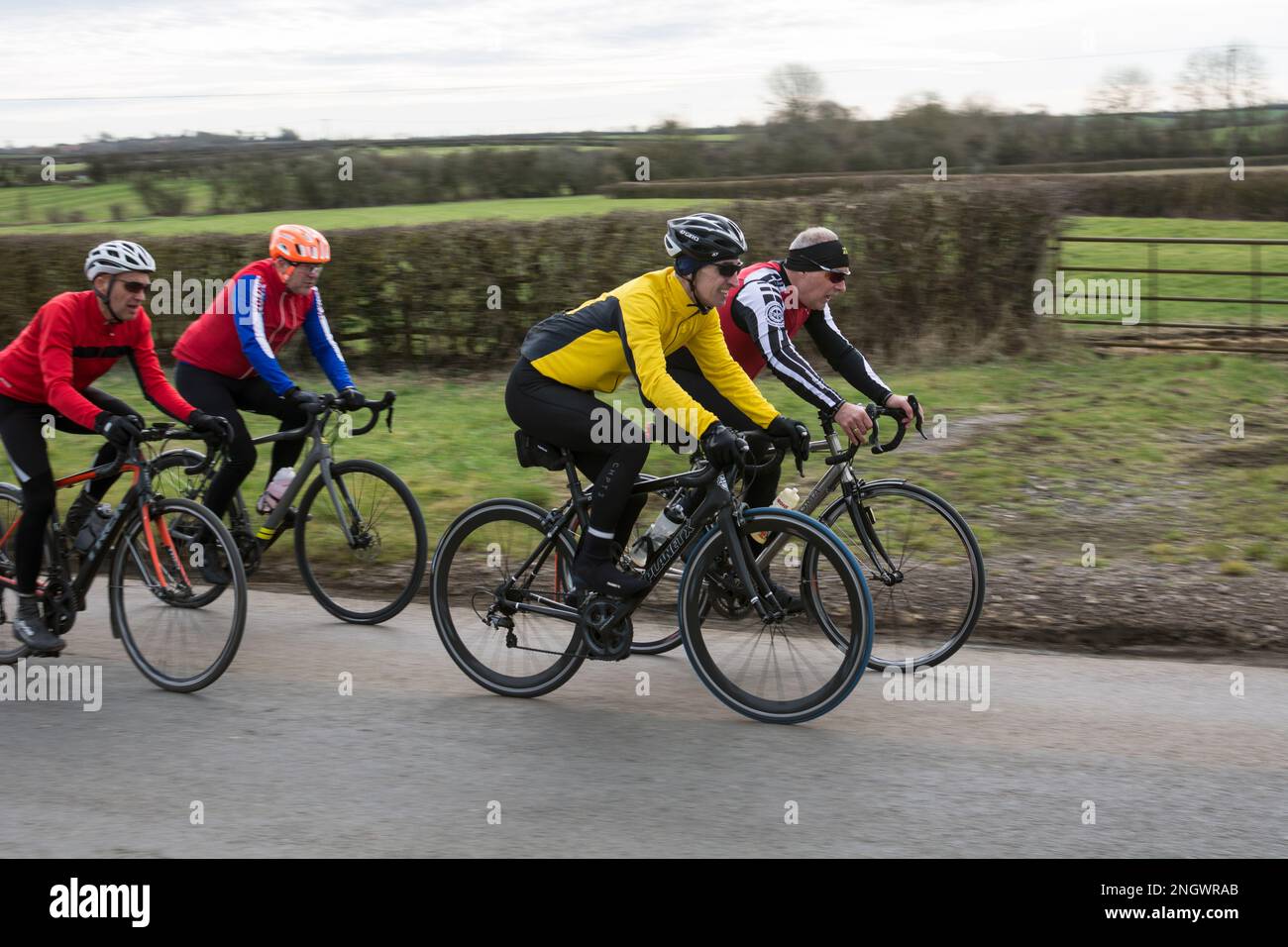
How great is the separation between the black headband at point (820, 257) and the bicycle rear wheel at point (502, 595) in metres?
1.69

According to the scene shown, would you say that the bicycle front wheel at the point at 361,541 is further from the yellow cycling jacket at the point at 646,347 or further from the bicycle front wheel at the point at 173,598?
the yellow cycling jacket at the point at 646,347

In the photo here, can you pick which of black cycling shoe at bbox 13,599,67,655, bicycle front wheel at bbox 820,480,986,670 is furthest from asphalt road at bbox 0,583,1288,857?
black cycling shoe at bbox 13,599,67,655

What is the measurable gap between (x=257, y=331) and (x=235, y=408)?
51 cm

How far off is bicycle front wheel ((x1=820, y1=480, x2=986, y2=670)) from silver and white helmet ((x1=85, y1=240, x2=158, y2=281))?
10.7 ft

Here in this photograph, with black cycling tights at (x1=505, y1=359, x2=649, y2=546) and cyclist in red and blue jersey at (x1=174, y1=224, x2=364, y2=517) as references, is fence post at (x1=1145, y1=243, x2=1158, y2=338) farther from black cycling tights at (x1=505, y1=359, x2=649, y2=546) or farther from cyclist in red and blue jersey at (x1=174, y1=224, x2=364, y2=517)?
black cycling tights at (x1=505, y1=359, x2=649, y2=546)

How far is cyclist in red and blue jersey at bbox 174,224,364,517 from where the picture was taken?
6848 mm

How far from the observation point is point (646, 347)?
17.1 feet

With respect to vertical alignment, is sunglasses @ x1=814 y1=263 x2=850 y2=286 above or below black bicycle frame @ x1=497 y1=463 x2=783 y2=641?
above

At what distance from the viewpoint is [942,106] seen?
27.8 metres

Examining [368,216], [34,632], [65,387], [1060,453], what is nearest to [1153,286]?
[1060,453]

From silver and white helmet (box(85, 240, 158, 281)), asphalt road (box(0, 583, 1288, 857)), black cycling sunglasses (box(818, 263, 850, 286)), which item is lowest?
asphalt road (box(0, 583, 1288, 857))

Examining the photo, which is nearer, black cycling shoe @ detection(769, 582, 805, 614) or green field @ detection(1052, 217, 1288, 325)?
black cycling shoe @ detection(769, 582, 805, 614)
